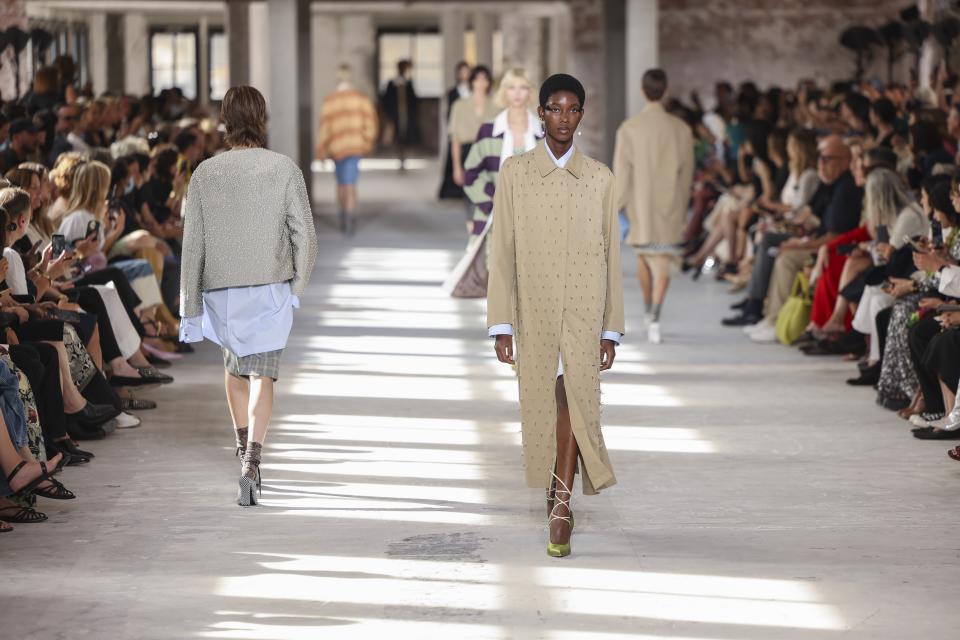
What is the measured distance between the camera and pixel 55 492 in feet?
16.8

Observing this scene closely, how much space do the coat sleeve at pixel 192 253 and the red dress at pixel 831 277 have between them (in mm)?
4093

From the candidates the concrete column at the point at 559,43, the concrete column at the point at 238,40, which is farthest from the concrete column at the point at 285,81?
the concrete column at the point at 559,43

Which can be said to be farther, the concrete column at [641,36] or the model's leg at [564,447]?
the concrete column at [641,36]

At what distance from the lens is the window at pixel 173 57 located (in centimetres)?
2988

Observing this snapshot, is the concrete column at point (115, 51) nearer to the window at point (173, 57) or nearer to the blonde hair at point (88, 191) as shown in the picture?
the window at point (173, 57)

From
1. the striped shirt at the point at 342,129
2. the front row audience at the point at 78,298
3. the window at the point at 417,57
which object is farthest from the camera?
the window at the point at 417,57

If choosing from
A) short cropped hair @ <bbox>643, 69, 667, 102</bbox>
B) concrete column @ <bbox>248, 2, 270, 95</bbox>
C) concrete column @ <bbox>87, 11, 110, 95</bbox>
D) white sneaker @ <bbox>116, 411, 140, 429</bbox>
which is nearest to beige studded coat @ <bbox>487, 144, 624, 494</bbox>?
white sneaker @ <bbox>116, 411, 140, 429</bbox>

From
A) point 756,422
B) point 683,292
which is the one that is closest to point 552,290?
point 756,422

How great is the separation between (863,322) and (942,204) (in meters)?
1.05

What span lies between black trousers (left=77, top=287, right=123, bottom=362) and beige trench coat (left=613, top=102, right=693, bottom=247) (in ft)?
9.38

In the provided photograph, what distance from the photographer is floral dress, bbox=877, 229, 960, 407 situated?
664cm

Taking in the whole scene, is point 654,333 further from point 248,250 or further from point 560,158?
point 560,158

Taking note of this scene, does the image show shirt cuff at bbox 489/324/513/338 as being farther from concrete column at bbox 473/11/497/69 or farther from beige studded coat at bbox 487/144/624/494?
concrete column at bbox 473/11/497/69

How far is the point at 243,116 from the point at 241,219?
33cm
